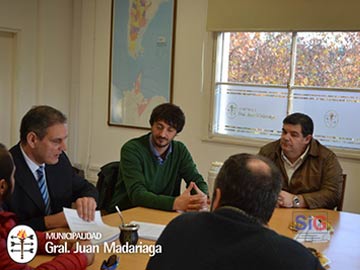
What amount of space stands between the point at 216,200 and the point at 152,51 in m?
4.03

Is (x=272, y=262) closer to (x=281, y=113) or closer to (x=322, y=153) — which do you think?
(x=322, y=153)

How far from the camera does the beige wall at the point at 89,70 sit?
16.1 ft

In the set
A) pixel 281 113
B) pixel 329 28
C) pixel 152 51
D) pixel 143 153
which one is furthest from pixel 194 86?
pixel 143 153

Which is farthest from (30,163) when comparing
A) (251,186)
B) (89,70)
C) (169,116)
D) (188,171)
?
(89,70)

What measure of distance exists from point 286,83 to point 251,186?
3370mm

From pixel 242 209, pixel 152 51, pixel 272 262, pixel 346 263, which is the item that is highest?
pixel 152 51

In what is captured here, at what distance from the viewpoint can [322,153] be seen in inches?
120

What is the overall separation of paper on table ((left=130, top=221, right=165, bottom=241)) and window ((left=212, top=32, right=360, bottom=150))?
255 cm

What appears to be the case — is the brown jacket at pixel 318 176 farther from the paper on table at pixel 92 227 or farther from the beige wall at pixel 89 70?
the beige wall at pixel 89 70

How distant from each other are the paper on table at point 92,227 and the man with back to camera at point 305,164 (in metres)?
1.28

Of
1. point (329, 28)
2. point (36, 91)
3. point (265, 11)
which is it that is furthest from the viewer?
point (36, 91)

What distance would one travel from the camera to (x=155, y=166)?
2.87 meters

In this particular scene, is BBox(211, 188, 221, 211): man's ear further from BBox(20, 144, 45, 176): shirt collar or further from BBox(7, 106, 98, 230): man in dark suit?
BBox(20, 144, 45, 176): shirt collar

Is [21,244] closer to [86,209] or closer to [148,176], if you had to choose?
[86,209]
